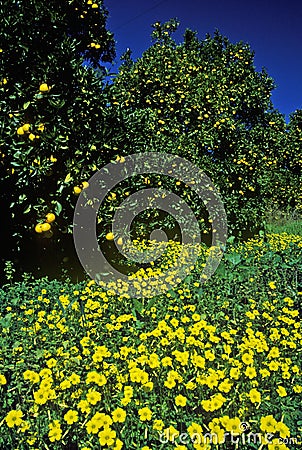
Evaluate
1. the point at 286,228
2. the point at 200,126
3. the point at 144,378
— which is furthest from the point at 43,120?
the point at 286,228

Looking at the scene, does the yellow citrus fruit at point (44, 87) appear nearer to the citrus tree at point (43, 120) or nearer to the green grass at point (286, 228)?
the citrus tree at point (43, 120)

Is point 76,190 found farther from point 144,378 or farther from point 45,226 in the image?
point 144,378

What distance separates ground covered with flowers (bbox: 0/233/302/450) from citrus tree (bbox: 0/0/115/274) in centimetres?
110

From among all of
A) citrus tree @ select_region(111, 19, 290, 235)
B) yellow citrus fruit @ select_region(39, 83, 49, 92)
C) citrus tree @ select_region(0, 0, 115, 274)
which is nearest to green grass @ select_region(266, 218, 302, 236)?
citrus tree @ select_region(111, 19, 290, 235)

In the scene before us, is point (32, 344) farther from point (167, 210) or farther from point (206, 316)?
point (167, 210)

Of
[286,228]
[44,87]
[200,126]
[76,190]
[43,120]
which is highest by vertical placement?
[200,126]

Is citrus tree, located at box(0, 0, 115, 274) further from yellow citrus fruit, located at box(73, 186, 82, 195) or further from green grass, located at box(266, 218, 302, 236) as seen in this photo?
green grass, located at box(266, 218, 302, 236)

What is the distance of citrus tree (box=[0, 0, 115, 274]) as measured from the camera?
12.1 feet

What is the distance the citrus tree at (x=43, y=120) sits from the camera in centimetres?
368

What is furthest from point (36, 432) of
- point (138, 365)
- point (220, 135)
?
point (220, 135)

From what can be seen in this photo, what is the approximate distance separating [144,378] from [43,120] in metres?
2.84

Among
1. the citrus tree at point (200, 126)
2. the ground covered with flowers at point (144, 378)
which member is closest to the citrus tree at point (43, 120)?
the ground covered with flowers at point (144, 378)

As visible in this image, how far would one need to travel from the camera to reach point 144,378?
1.90 metres

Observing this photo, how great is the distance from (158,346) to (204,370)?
333 mm
